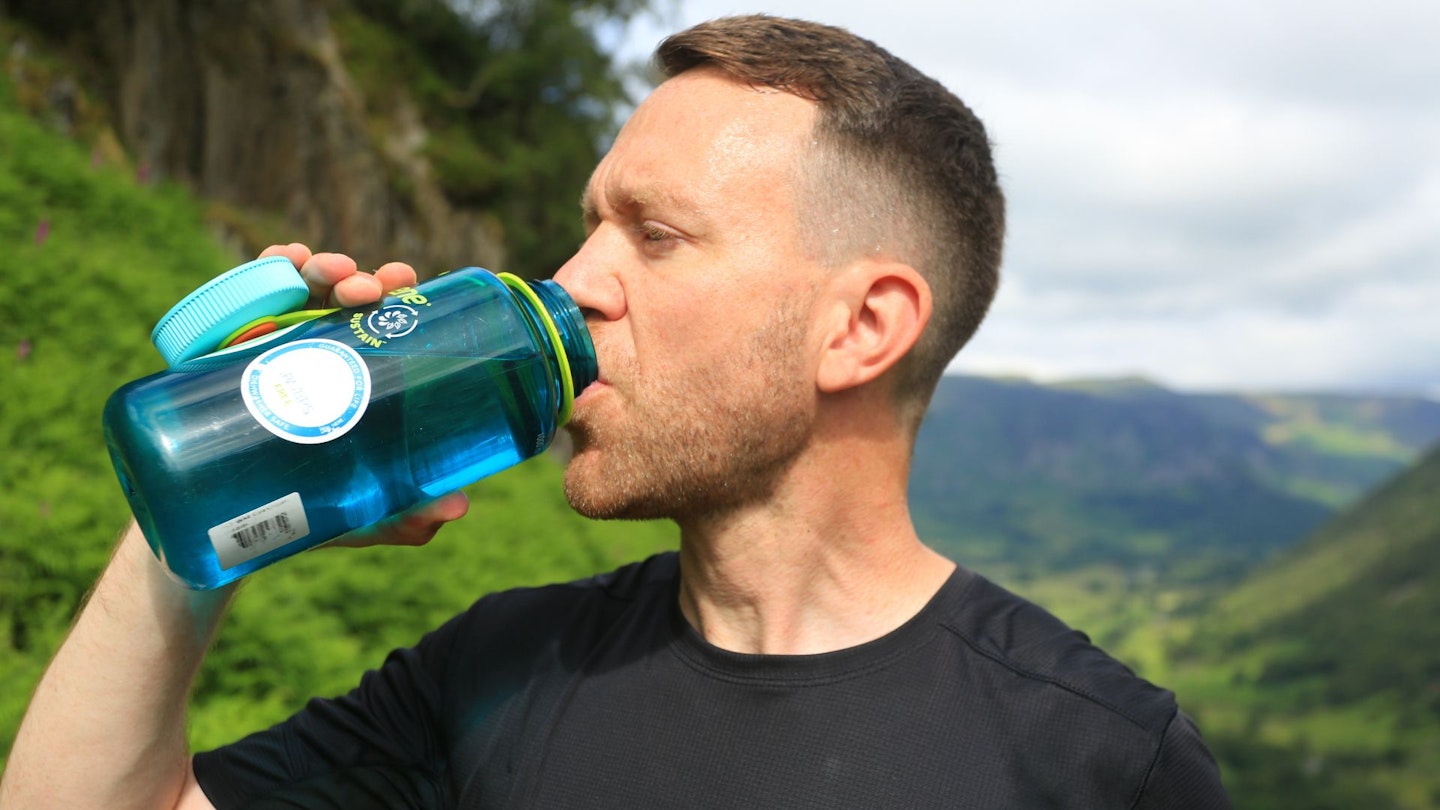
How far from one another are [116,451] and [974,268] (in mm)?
1727

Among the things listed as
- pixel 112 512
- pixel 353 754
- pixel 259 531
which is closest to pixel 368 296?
pixel 259 531

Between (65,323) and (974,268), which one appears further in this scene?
(65,323)

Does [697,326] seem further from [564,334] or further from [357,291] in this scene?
[357,291]

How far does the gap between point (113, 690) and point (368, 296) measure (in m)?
0.80

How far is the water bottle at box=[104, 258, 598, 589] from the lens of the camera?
1439mm

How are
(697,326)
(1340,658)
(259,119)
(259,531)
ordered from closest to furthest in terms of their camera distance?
(259,531) → (697,326) → (259,119) → (1340,658)

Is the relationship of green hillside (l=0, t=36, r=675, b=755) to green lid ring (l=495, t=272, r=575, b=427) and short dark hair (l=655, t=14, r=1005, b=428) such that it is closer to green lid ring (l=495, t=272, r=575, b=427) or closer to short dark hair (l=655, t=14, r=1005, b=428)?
green lid ring (l=495, t=272, r=575, b=427)

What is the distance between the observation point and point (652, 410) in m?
1.89

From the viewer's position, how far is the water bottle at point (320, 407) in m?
1.44

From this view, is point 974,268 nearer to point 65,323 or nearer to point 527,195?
point 65,323

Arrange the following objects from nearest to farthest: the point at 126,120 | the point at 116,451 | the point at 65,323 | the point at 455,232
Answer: the point at 116,451 < the point at 65,323 < the point at 126,120 < the point at 455,232

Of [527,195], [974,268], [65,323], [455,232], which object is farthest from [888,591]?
[527,195]

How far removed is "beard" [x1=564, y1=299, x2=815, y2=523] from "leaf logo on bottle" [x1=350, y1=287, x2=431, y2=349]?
1.28ft

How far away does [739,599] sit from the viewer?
2018mm
